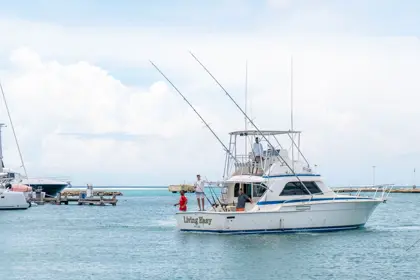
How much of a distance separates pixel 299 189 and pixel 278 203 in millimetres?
1538

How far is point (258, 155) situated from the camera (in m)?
43.6

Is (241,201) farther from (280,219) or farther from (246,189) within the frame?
(280,219)

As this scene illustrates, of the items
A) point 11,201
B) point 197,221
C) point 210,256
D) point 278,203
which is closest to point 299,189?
point 278,203

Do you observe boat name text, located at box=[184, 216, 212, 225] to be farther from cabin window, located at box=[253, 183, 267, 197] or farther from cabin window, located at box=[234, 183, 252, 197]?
cabin window, located at box=[253, 183, 267, 197]

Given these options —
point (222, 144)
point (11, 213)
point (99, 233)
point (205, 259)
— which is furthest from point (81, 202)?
point (205, 259)

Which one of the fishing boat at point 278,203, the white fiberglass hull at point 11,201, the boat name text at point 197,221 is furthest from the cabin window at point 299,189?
the white fiberglass hull at point 11,201

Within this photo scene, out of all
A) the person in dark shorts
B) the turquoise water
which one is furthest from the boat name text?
the person in dark shorts

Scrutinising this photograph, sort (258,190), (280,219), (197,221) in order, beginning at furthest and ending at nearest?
(258,190) → (197,221) → (280,219)

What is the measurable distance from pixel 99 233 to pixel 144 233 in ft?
9.81

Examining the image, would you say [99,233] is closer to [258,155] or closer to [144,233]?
[144,233]

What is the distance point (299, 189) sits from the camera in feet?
139

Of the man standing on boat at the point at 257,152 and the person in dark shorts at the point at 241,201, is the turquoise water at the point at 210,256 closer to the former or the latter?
the person in dark shorts at the point at 241,201

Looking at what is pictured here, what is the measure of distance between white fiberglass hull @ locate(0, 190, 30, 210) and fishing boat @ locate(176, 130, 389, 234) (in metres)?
39.9

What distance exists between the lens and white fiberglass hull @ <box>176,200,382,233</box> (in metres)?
40.9
